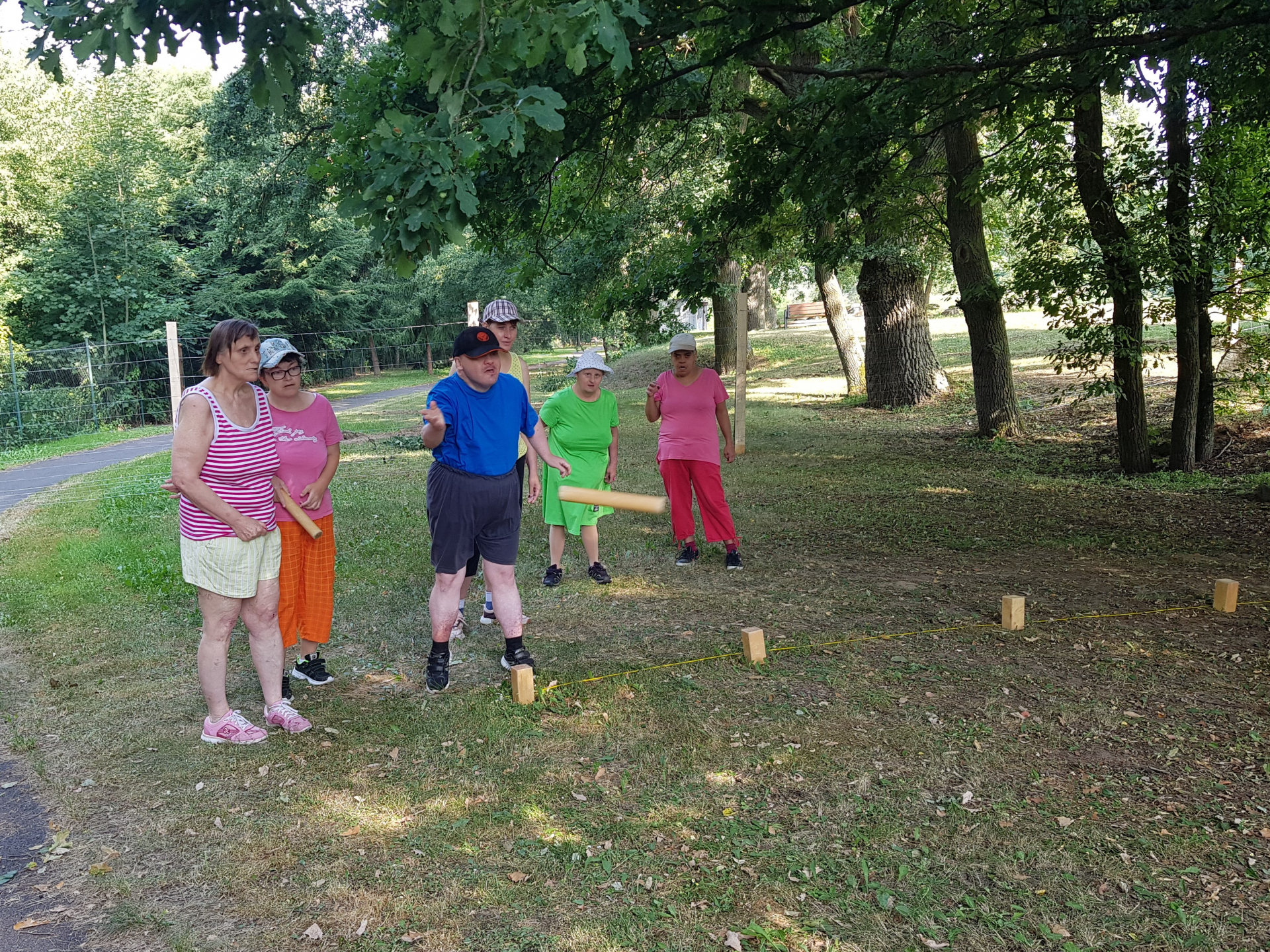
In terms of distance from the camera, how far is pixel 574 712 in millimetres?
5242

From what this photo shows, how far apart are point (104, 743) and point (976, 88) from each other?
25.6 feet

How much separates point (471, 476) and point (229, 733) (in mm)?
1768

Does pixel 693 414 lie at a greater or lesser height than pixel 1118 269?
lesser

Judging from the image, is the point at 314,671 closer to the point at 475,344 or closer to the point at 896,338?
the point at 475,344

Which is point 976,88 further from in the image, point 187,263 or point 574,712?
point 187,263

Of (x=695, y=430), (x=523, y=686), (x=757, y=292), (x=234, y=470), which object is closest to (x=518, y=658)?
(x=523, y=686)

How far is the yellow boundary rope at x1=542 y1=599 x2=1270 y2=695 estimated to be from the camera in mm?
5691

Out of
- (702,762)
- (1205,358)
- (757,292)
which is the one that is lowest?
(702,762)

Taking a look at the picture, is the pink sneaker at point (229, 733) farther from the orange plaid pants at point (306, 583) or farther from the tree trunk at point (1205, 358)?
the tree trunk at point (1205, 358)

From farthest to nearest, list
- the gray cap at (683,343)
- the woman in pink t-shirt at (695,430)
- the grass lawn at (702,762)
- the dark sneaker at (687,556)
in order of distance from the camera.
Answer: the dark sneaker at (687,556) < the woman in pink t-shirt at (695,430) < the gray cap at (683,343) < the grass lawn at (702,762)

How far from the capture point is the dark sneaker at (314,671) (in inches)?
226

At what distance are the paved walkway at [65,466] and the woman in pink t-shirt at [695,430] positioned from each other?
9090 mm

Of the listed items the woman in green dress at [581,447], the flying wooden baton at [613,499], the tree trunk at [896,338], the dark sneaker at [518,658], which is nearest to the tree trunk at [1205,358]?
the woman in green dress at [581,447]

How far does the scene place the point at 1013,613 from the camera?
627 centimetres
